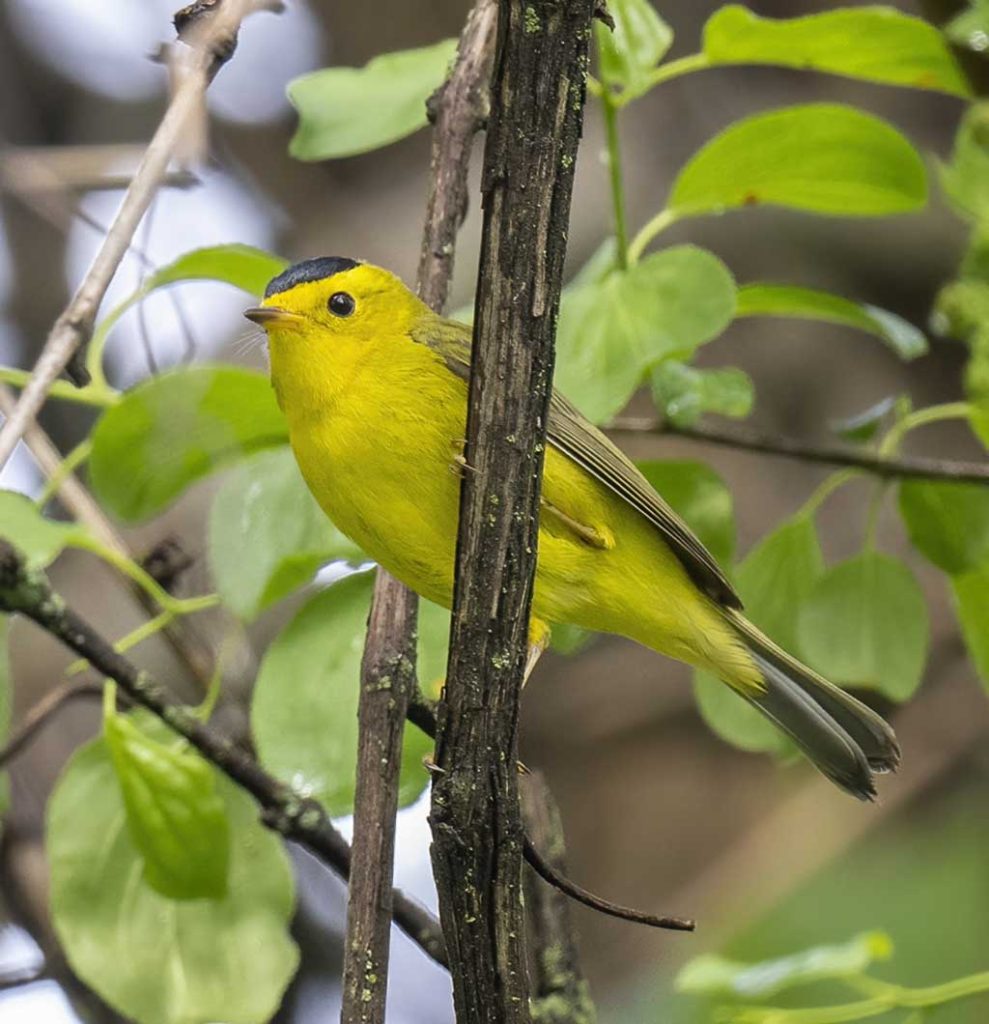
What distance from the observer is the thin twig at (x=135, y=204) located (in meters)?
1.97

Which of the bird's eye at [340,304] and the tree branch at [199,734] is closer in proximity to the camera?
the tree branch at [199,734]

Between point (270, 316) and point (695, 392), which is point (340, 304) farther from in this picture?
point (695, 392)

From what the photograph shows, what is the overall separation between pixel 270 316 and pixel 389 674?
0.83 meters

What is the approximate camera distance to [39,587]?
6.62 feet

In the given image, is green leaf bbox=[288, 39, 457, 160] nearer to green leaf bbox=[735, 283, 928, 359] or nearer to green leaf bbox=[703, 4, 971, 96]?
green leaf bbox=[703, 4, 971, 96]

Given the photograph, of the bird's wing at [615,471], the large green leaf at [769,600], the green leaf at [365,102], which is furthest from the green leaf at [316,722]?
the green leaf at [365,102]

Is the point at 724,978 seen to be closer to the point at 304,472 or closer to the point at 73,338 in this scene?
the point at 304,472

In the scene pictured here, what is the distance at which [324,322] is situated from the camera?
2.87m

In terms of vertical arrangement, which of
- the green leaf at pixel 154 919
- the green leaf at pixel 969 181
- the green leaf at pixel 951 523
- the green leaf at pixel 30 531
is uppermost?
the green leaf at pixel 969 181

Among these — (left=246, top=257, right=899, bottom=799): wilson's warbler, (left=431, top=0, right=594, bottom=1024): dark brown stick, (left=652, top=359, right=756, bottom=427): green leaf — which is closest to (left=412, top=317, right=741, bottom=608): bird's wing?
(left=246, top=257, right=899, bottom=799): wilson's warbler

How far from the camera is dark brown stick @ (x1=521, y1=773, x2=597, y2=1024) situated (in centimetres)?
258

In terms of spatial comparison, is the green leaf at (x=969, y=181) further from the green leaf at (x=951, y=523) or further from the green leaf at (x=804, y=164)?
the green leaf at (x=951, y=523)

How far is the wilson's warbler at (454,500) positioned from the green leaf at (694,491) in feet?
0.14

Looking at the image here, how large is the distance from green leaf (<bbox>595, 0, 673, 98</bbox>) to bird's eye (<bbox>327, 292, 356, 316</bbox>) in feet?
2.13
